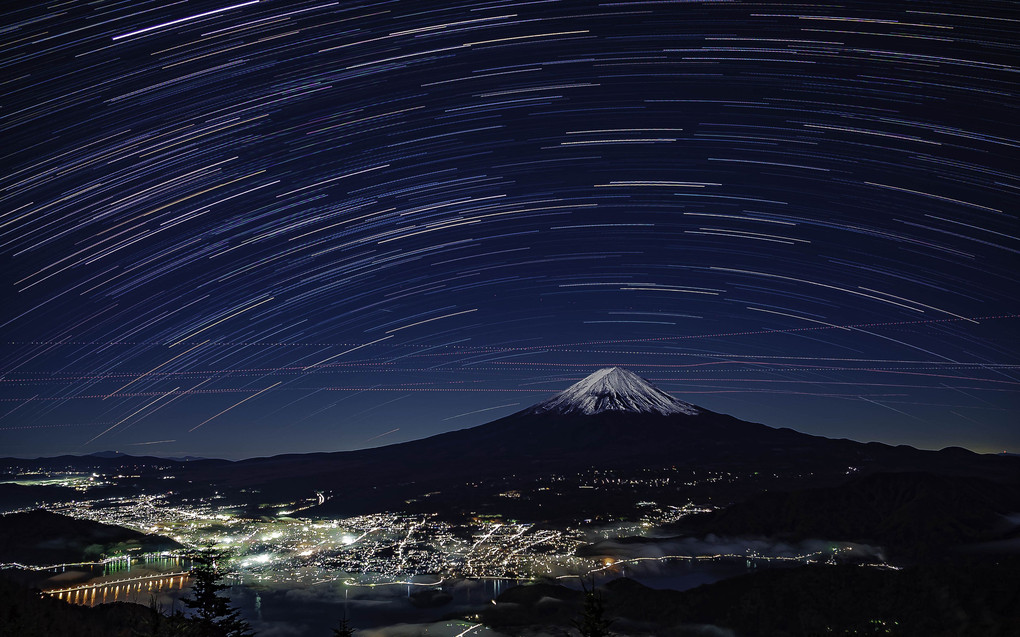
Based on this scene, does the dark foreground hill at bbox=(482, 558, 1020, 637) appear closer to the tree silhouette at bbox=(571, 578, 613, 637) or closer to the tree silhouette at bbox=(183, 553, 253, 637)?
the tree silhouette at bbox=(183, 553, 253, 637)

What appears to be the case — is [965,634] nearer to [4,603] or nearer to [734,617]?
[734,617]

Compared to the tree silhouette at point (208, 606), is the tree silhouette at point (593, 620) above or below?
below

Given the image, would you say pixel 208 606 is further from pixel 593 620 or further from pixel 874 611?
pixel 874 611

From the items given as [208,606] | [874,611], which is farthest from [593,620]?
[874,611]

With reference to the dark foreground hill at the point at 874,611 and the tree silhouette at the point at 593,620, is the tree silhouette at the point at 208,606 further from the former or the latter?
the dark foreground hill at the point at 874,611

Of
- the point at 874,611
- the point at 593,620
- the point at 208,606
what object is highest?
the point at 208,606

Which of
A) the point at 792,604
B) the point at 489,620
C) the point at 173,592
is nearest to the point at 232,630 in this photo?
the point at 489,620

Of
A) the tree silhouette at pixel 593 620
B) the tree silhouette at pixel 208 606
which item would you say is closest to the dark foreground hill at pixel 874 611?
the tree silhouette at pixel 208 606

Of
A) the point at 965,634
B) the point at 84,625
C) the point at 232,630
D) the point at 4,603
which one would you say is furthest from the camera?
the point at 965,634

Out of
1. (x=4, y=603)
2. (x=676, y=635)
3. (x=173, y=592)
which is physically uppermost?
(x=4, y=603)

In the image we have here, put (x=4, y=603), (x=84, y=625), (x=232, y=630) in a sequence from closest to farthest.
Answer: (x=232, y=630)
(x=4, y=603)
(x=84, y=625)

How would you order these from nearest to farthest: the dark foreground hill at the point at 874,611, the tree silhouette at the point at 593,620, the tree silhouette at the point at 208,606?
1. the tree silhouette at the point at 593,620
2. the tree silhouette at the point at 208,606
3. the dark foreground hill at the point at 874,611
